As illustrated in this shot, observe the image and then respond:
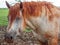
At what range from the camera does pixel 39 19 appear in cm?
374

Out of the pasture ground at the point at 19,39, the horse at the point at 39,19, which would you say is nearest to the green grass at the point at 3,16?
the pasture ground at the point at 19,39

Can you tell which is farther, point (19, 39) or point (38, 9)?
point (19, 39)

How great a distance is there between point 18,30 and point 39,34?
397 millimetres

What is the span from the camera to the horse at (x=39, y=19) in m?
3.54

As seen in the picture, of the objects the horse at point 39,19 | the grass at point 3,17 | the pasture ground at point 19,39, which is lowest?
the pasture ground at point 19,39

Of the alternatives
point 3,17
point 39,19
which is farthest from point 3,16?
point 39,19

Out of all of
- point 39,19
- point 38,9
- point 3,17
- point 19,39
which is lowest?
point 19,39

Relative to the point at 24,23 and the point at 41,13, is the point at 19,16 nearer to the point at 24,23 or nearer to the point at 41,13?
the point at 24,23

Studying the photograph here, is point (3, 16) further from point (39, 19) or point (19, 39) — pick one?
point (39, 19)

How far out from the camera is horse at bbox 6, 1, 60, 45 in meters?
3.54

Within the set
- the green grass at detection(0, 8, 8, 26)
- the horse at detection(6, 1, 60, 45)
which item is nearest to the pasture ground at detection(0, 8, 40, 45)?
the green grass at detection(0, 8, 8, 26)

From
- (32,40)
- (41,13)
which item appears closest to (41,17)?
(41,13)

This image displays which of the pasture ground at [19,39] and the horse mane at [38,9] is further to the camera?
the pasture ground at [19,39]

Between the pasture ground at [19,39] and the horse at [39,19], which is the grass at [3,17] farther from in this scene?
the horse at [39,19]
